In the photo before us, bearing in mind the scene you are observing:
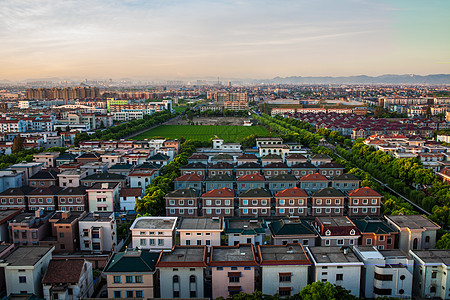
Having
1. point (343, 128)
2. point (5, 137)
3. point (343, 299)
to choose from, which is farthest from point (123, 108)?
point (343, 299)

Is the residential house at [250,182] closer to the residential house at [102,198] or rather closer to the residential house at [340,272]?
the residential house at [102,198]

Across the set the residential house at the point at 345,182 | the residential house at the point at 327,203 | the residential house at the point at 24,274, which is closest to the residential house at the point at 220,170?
the residential house at the point at 345,182

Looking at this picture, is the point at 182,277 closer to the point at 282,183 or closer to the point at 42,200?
the point at 282,183

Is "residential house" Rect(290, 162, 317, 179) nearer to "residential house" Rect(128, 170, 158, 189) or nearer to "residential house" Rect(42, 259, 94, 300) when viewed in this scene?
"residential house" Rect(128, 170, 158, 189)

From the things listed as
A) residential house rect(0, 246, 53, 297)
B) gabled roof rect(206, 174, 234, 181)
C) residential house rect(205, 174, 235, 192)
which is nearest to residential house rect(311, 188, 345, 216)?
residential house rect(205, 174, 235, 192)

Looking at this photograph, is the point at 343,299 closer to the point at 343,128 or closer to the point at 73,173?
the point at 73,173

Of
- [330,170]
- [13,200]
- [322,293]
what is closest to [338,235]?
[322,293]
